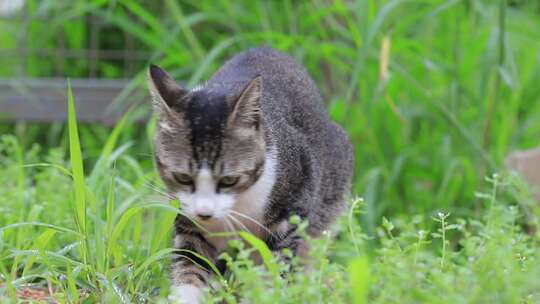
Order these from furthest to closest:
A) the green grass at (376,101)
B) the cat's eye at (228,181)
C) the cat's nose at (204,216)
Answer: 1. the green grass at (376,101)
2. the cat's eye at (228,181)
3. the cat's nose at (204,216)

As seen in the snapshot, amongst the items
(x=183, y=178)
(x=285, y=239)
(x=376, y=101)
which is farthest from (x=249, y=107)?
(x=376, y=101)

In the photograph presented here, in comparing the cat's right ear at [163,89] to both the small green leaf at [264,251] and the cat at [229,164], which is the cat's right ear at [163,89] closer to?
the cat at [229,164]

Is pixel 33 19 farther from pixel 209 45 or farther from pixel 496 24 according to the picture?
pixel 496 24

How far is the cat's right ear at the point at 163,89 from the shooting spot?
2783 mm

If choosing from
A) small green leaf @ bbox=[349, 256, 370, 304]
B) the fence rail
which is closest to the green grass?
the fence rail

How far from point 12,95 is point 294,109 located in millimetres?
2656

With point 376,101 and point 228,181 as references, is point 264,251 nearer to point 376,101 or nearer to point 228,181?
point 228,181

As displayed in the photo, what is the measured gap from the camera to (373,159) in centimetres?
478

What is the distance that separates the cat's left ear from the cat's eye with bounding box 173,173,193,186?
0.19 meters

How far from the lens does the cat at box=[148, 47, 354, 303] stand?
2734 mm

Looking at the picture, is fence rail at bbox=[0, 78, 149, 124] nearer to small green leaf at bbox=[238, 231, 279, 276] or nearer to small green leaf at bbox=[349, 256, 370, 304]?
small green leaf at bbox=[238, 231, 279, 276]

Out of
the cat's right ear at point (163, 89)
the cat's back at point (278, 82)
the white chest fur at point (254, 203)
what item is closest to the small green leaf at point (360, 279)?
the white chest fur at point (254, 203)

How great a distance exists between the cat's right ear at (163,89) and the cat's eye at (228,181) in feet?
0.79

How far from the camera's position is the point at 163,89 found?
279 centimetres
